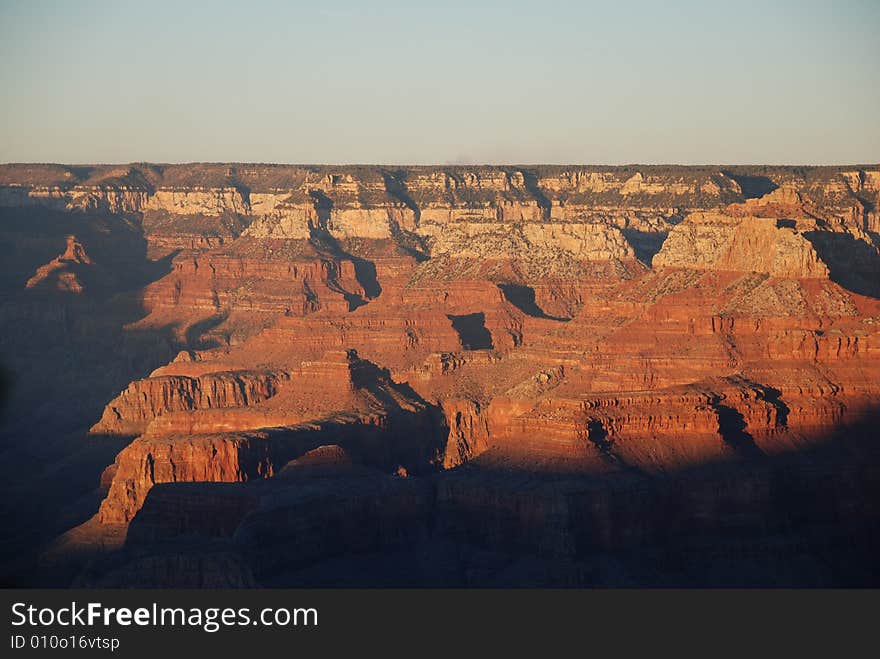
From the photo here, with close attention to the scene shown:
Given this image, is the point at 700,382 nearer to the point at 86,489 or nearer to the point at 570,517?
the point at 570,517

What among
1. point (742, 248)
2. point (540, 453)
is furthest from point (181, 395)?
point (540, 453)

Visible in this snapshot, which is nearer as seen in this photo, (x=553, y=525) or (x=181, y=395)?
(x=553, y=525)

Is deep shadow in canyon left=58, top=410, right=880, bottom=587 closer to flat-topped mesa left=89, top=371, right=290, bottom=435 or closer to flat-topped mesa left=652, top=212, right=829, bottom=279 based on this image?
flat-topped mesa left=652, top=212, right=829, bottom=279

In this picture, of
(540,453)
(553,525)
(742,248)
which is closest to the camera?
(553,525)

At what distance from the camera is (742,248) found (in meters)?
146

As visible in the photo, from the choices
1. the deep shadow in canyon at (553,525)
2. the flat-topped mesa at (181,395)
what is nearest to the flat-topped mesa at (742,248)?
the deep shadow in canyon at (553,525)

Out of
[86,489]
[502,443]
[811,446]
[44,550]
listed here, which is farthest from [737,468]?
[86,489]

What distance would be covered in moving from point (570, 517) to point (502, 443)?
1349 centimetres

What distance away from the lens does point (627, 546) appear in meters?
108

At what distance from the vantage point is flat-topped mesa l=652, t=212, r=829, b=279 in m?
136

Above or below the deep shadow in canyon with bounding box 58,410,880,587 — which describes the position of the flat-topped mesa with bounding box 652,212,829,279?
above

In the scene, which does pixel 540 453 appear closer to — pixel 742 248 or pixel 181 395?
pixel 742 248

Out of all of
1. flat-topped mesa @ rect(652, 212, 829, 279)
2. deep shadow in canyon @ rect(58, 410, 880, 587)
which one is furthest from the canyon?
flat-topped mesa @ rect(652, 212, 829, 279)

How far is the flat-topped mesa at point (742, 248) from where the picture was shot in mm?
136125
